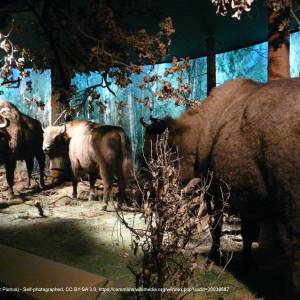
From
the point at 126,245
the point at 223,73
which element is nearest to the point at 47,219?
the point at 126,245

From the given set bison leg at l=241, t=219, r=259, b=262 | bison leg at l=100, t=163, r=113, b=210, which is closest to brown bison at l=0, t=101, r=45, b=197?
bison leg at l=100, t=163, r=113, b=210

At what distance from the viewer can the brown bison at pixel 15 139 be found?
8.91 metres

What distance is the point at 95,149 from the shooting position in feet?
25.2

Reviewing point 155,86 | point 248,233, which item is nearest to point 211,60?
point 155,86

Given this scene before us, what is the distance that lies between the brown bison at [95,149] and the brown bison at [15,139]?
2.66 feet

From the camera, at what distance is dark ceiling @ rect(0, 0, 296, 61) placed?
6090 millimetres

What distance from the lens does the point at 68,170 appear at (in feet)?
35.2

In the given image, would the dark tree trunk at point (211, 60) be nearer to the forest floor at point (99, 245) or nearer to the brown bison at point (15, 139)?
the forest floor at point (99, 245)

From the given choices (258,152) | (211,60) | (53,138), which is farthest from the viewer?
(211,60)

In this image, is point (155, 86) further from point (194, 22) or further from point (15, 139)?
point (15, 139)

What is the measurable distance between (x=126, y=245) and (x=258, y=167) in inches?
87.0

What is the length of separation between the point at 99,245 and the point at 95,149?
296 cm

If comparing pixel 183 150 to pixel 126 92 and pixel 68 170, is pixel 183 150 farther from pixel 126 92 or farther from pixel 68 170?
pixel 126 92

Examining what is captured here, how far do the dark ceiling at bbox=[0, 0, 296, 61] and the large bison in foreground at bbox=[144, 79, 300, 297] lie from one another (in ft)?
7.66
